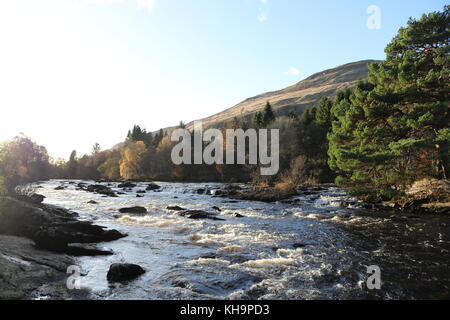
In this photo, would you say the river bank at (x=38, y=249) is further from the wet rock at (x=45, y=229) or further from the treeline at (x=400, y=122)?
the treeline at (x=400, y=122)

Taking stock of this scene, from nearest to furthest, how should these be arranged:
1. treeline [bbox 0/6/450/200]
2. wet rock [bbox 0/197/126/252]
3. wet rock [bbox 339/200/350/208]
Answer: wet rock [bbox 0/197/126/252] → treeline [bbox 0/6/450/200] → wet rock [bbox 339/200/350/208]

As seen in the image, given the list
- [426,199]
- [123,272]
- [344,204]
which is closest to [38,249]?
[123,272]

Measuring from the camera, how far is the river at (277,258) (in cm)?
745

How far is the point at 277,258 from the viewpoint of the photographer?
10250 millimetres

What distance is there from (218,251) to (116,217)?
1069 cm

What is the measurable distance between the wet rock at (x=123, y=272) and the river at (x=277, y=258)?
0.28 m

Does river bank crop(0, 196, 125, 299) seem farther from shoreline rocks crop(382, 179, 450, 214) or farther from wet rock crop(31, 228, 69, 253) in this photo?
shoreline rocks crop(382, 179, 450, 214)

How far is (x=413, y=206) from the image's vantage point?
2109 centimetres

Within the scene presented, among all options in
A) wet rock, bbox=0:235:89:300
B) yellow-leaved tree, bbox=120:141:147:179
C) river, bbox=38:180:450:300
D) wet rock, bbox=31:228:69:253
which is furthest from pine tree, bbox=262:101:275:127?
wet rock, bbox=0:235:89:300

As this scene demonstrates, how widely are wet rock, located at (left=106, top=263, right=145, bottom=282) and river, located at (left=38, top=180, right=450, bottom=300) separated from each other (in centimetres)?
28

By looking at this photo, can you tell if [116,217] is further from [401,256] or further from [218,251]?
[401,256]

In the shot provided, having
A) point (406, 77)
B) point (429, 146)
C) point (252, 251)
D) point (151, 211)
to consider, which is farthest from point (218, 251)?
point (406, 77)

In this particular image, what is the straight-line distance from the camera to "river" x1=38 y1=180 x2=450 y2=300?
293 inches
